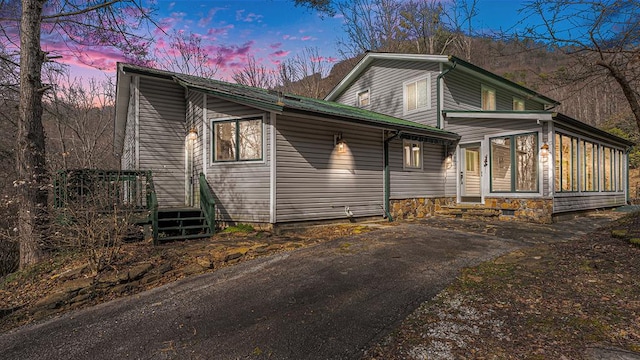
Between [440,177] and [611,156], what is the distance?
325 inches

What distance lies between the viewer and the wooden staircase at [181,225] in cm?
691

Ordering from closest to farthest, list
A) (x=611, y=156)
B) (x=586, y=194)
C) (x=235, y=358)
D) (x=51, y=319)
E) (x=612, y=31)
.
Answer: (x=235, y=358) < (x=51, y=319) < (x=612, y=31) < (x=586, y=194) < (x=611, y=156)

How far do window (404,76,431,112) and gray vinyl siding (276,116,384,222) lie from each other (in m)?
3.74

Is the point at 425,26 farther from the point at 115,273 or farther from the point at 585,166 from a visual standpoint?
the point at 115,273

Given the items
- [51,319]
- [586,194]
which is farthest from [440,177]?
[51,319]

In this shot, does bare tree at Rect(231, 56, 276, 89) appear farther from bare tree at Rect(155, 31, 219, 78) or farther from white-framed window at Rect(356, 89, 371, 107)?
white-framed window at Rect(356, 89, 371, 107)

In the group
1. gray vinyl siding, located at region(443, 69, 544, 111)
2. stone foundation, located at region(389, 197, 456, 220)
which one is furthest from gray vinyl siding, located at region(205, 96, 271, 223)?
gray vinyl siding, located at region(443, 69, 544, 111)

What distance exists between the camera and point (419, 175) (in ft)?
35.0

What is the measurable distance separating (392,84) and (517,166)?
20.6 feet

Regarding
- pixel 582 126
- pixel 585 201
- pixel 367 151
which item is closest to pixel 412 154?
pixel 367 151

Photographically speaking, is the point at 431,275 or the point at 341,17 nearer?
the point at 431,275

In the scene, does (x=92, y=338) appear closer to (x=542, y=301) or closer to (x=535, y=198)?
(x=542, y=301)

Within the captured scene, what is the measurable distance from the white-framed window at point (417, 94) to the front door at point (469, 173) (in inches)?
95.4

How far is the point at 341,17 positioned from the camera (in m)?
22.0
